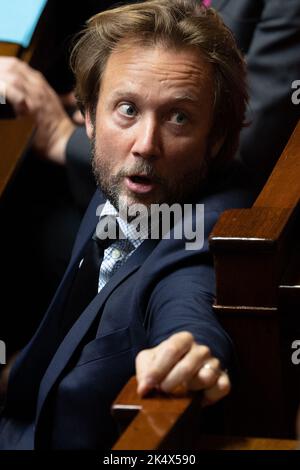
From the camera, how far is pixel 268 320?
144 centimetres

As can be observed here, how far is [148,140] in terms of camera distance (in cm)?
170

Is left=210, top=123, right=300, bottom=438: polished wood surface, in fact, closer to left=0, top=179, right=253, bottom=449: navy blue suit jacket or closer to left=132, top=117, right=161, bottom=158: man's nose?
left=0, top=179, right=253, bottom=449: navy blue suit jacket

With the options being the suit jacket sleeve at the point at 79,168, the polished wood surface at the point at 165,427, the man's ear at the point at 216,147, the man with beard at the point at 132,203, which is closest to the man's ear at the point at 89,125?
the man with beard at the point at 132,203

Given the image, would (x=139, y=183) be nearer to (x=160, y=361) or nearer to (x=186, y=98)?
(x=186, y=98)

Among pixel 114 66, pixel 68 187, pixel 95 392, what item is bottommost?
pixel 68 187

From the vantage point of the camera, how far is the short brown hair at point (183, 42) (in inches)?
68.7

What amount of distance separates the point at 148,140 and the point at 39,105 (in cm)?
76

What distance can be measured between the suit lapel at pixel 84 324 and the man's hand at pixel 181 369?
421 millimetres

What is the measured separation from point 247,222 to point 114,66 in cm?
49

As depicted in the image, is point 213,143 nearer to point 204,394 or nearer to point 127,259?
point 127,259

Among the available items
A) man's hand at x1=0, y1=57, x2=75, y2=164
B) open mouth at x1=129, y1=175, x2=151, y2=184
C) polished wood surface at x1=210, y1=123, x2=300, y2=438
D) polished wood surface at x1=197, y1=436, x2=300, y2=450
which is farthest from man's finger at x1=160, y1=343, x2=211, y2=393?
man's hand at x1=0, y1=57, x2=75, y2=164

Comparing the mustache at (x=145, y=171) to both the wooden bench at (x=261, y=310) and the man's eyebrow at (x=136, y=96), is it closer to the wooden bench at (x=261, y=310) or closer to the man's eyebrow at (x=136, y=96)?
the man's eyebrow at (x=136, y=96)
